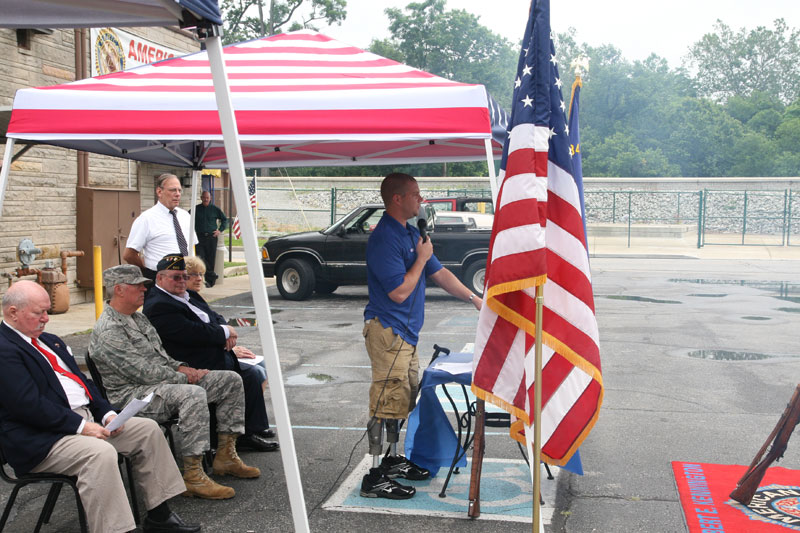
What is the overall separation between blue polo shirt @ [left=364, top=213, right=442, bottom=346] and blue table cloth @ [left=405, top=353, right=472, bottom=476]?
0.35 m

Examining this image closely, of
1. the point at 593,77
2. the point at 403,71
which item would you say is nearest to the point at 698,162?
the point at 593,77

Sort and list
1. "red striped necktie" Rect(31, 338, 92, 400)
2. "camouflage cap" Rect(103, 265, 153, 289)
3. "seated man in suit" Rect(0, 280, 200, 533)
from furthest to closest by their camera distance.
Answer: "camouflage cap" Rect(103, 265, 153, 289) → "red striped necktie" Rect(31, 338, 92, 400) → "seated man in suit" Rect(0, 280, 200, 533)

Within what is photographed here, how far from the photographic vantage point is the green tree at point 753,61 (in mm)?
70438

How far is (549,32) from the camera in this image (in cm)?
366

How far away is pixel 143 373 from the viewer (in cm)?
466

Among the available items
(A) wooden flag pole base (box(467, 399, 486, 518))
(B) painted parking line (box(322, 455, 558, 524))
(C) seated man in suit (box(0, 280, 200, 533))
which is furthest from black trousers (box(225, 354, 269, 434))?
(A) wooden flag pole base (box(467, 399, 486, 518))

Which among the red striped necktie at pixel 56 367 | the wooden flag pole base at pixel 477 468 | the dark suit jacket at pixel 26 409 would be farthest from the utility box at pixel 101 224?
the wooden flag pole base at pixel 477 468

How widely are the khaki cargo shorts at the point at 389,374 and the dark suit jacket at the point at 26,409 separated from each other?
5.58ft

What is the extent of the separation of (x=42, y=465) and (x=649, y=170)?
48365 mm

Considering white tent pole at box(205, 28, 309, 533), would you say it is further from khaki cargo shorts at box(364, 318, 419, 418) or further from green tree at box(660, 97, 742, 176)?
green tree at box(660, 97, 742, 176)

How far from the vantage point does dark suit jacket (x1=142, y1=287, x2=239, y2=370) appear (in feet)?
16.5

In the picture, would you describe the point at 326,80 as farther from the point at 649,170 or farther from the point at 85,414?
the point at 649,170

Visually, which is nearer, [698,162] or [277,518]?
[277,518]

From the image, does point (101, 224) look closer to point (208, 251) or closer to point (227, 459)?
point (208, 251)
